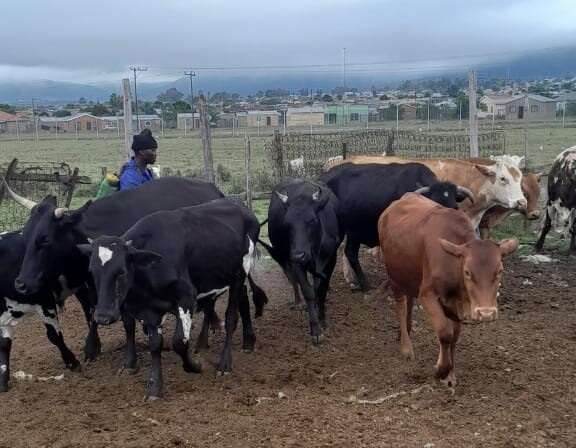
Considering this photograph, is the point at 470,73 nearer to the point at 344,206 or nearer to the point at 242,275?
the point at 344,206

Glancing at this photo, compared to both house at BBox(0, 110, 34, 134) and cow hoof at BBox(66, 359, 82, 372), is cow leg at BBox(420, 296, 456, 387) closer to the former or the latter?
cow hoof at BBox(66, 359, 82, 372)

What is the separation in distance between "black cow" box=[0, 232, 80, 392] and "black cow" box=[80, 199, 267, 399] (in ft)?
3.40

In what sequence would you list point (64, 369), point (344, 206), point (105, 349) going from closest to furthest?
1. point (64, 369)
2. point (105, 349)
3. point (344, 206)

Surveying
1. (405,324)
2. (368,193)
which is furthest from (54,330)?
(368,193)

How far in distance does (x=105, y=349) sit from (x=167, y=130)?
5292cm

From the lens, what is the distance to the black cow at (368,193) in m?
9.84

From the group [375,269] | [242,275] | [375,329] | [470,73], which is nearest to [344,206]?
[375,269]

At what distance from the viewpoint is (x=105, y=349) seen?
7812 mm

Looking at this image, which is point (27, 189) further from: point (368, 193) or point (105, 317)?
point (105, 317)

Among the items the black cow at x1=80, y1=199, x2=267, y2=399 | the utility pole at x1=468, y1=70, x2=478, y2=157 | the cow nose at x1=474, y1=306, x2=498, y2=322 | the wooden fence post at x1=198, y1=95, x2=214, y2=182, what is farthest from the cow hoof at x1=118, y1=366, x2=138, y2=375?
A: the utility pole at x1=468, y1=70, x2=478, y2=157

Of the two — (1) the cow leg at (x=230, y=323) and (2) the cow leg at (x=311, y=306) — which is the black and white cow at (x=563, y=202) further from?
(1) the cow leg at (x=230, y=323)

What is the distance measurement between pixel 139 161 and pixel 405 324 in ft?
12.2

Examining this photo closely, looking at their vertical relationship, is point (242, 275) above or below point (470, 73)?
below

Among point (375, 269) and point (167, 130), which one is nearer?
point (375, 269)
